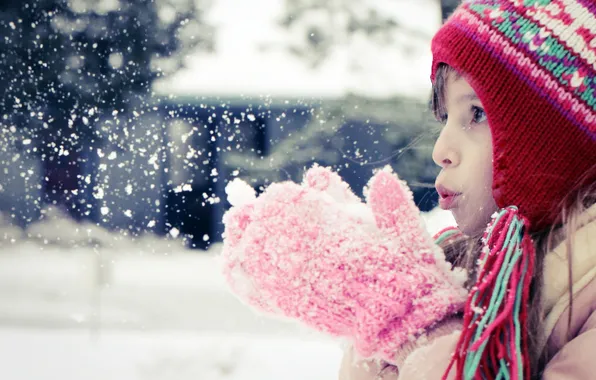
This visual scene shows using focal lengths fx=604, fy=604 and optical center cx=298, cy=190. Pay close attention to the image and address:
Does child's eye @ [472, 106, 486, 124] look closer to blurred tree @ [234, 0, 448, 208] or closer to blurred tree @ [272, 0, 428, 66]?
blurred tree @ [234, 0, 448, 208]

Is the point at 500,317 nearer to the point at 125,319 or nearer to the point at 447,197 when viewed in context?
the point at 447,197

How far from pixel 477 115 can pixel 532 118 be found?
0.19 feet

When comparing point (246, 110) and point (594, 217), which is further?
point (246, 110)

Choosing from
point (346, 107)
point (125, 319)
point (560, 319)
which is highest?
point (346, 107)

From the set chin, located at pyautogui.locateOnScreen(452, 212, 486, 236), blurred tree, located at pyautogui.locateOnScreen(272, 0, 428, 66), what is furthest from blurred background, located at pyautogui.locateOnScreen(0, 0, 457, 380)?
chin, located at pyautogui.locateOnScreen(452, 212, 486, 236)

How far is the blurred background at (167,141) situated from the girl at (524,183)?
1.02 m

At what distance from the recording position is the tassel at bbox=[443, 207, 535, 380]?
0.44 m

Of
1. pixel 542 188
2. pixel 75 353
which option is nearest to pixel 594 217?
pixel 542 188

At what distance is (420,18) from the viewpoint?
1.92 m

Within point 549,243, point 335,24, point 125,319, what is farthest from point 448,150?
point 125,319

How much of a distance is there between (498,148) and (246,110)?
1.73 metres

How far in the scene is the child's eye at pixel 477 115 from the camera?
0.54 meters

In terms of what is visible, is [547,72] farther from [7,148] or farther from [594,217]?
[7,148]

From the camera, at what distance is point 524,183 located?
50 centimetres
